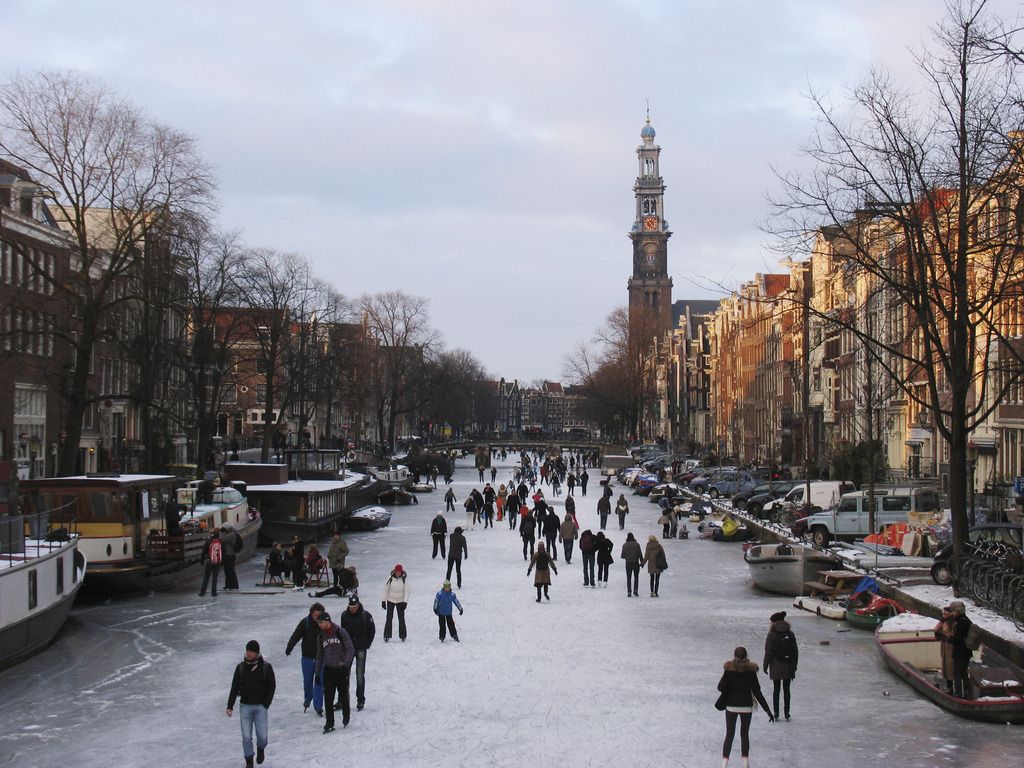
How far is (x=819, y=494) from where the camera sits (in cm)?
5384

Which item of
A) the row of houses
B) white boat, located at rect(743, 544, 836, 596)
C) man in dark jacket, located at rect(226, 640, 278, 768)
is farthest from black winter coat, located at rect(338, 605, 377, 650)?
white boat, located at rect(743, 544, 836, 596)

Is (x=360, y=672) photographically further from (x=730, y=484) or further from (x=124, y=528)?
(x=730, y=484)

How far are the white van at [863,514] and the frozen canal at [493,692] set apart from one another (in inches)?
445

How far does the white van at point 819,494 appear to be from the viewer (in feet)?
174

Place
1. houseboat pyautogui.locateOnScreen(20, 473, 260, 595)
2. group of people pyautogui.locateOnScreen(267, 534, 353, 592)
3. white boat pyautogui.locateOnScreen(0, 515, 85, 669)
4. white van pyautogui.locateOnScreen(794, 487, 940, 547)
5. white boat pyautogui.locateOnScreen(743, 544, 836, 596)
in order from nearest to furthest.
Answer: white boat pyautogui.locateOnScreen(0, 515, 85, 669) → houseboat pyautogui.locateOnScreen(20, 473, 260, 595) → white boat pyautogui.locateOnScreen(743, 544, 836, 596) → group of people pyautogui.locateOnScreen(267, 534, 353, 592) → white van pyautogui.locateOnScreen(794, 487, 940, 547)

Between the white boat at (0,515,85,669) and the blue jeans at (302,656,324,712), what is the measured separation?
756 cm

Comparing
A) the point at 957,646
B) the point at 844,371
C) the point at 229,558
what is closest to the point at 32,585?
the point at 229,558

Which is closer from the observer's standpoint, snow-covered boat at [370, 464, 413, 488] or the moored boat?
the moored boat

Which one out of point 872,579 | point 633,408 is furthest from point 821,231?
point 633,408

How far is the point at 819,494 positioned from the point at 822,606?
23347 millimetres

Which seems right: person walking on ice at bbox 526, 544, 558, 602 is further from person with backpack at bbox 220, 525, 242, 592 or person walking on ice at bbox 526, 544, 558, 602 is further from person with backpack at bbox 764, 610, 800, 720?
person with backpack at bbox 764, 610, 800, 720

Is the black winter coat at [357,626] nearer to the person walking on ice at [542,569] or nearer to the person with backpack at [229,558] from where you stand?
the person walking on ice at [542,569]

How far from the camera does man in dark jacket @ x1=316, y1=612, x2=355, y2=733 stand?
18188mm

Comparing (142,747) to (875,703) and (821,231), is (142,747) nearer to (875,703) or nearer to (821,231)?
(875,703)
